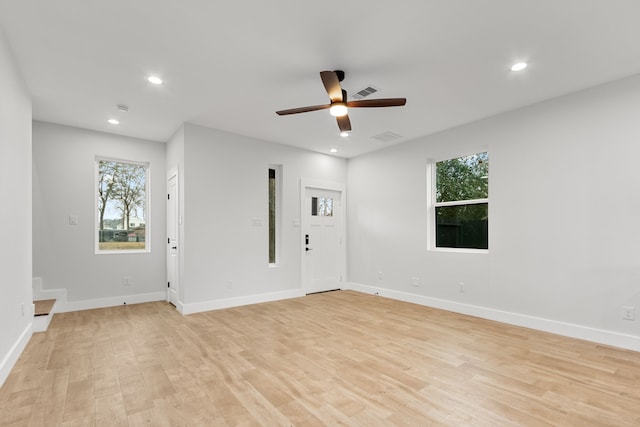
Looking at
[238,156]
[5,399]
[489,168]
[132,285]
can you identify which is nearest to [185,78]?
[238,156]

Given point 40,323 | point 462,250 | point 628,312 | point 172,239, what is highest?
point 172,239

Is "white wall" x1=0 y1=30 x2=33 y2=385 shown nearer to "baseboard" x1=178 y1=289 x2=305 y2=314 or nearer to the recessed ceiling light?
"baseboard" x1=178 y1=289 x2=305 y2=314

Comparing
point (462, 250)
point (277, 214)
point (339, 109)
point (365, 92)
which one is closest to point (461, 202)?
point (462, 250)

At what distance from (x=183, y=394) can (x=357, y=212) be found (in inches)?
180

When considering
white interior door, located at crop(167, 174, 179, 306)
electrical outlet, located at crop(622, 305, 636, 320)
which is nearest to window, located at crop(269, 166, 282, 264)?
white interior door, located at crop(167, 174, 179, 306)

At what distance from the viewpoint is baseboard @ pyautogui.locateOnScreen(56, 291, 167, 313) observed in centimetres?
461

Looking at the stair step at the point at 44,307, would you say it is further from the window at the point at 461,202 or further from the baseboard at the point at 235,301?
the window at the point at 461,202

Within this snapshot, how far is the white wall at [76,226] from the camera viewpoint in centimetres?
454

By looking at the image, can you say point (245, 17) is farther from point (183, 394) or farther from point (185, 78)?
point (183, 394)

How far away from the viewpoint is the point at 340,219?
21.1 feet

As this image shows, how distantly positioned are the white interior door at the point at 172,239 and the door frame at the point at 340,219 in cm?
205

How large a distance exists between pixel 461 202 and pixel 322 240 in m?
2.55

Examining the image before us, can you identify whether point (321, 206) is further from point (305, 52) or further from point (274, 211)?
point (305, 52)

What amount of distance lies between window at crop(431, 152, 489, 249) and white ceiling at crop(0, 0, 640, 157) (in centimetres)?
83
